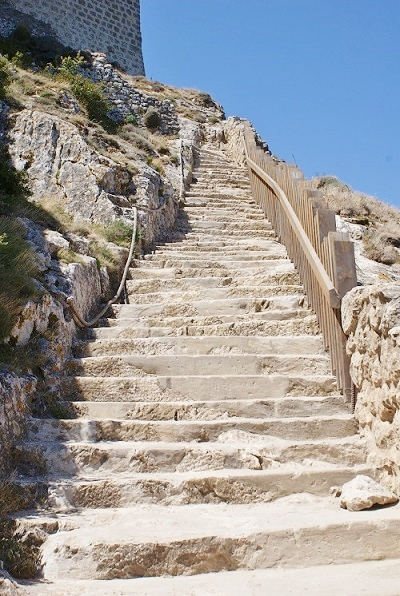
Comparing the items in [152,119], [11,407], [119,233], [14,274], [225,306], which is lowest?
[11,407]

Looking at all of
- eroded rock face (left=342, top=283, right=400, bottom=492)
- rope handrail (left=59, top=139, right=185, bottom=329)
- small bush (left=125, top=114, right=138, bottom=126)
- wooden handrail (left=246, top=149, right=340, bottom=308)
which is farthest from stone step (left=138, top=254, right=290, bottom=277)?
small bush (left=125, top=114, right=138, bottom=126)

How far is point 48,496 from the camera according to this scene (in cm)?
413

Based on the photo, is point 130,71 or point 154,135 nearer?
point 154,135

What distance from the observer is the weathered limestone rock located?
4.01m

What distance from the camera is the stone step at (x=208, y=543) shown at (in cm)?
349

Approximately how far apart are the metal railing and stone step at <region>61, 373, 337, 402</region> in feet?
1.05

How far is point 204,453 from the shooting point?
4582 millimetres

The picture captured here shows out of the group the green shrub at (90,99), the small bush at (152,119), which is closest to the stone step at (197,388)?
the green shrub at (90,99)

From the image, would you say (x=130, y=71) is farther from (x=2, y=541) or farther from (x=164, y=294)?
(x=2, y=541)

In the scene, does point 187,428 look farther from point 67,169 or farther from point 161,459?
point 67,169

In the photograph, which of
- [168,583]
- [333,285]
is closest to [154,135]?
[333,285]

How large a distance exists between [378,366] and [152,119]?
14235 millimetres

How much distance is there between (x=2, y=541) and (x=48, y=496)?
613 millimetres

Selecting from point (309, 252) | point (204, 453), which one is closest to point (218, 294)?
point (309, 252)
